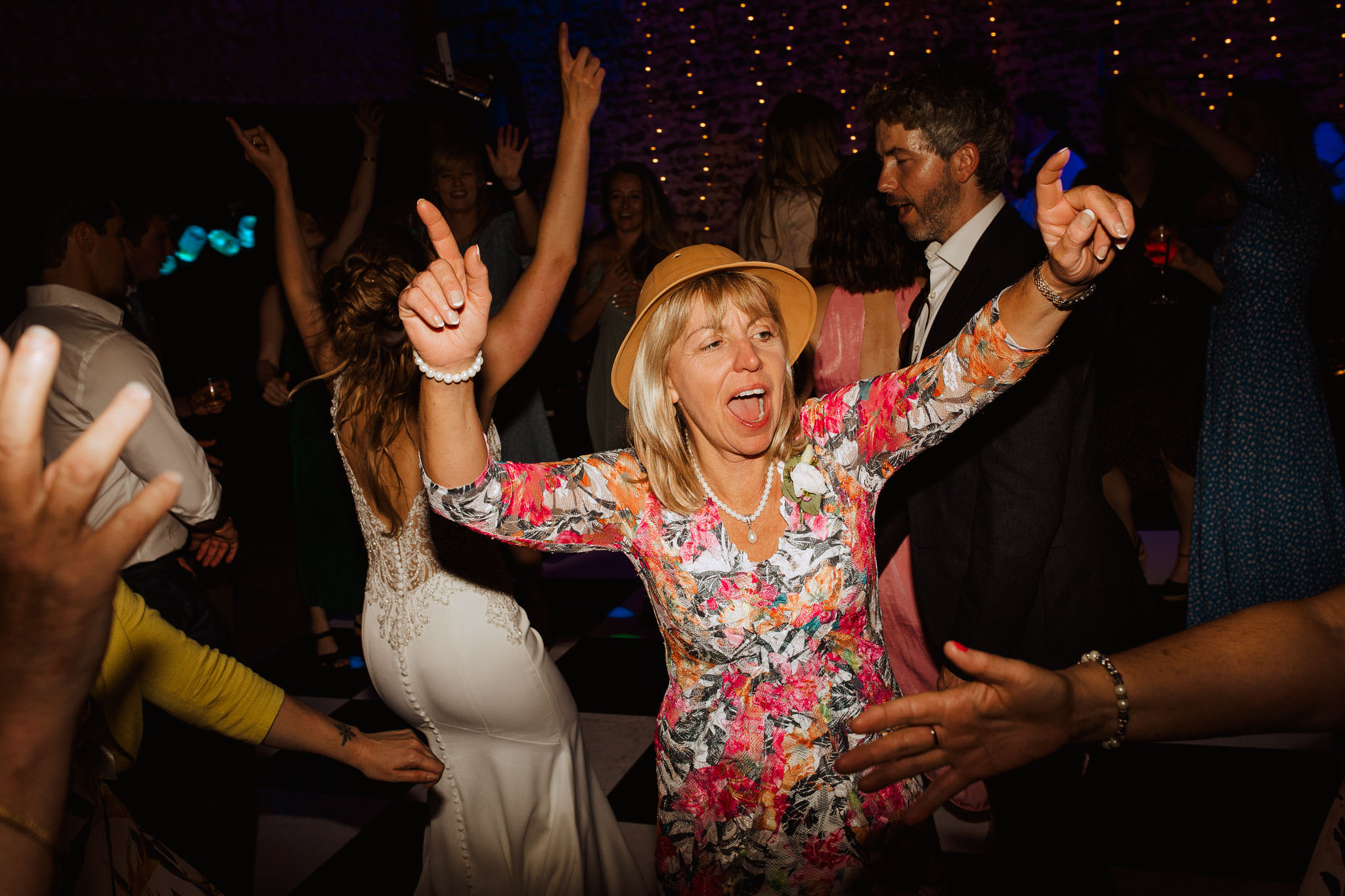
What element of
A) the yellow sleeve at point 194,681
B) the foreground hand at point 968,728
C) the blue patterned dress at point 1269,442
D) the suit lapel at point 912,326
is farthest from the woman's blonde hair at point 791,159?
the foreground hand at point 968,728

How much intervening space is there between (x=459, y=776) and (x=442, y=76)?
2.93 meters

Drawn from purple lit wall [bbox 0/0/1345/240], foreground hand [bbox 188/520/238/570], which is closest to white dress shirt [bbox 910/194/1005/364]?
foreground hand [bbox 188/520/238/570]

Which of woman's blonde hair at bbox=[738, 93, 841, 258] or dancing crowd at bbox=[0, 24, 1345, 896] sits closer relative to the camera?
dancing crowd at bbox=[0, 24, 1345, 896]

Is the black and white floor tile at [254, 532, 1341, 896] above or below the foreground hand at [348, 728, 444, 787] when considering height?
below

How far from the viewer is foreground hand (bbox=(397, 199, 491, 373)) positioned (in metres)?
1.10

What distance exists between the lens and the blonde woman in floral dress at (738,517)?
3.79 ft

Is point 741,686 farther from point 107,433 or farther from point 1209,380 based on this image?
point 1209,380

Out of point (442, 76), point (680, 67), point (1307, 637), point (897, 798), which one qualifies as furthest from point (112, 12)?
point (1307, 637)

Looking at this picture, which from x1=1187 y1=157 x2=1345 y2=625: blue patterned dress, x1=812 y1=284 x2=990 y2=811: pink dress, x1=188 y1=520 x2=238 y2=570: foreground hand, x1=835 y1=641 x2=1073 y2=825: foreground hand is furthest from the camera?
x1=1187 y1=157 x2=1345 y2=625: blue patterned dress

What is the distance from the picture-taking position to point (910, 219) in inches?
73.5

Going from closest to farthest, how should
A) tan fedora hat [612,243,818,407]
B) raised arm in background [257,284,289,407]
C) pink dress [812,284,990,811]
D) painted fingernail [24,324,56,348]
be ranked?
painted fingernail [24,324,56,348]
tan fedora hat [612,243,818,407]
pink dress [812,284,990,811]
raised arm in background [257,284,289,407]

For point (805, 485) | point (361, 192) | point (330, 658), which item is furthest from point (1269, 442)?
point (330, 658)

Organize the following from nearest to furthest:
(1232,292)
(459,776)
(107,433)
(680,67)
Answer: (107,433) < (459,776) < (1232,292) < (680,67)

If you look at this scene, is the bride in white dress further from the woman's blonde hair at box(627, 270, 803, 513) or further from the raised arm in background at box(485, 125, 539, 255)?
the raised arm in background at box(485, 125, 539, 255)
